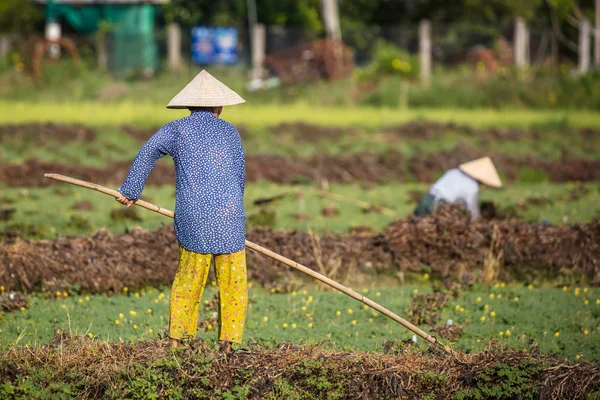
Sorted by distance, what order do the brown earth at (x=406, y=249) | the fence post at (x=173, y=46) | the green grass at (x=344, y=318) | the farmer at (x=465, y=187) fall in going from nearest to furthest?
the green grass at (x=344, y=318)
the brown earth at (x=406, y=249)
the farmer at (x=465, y=187)
the fence post at (x=173, y=46)

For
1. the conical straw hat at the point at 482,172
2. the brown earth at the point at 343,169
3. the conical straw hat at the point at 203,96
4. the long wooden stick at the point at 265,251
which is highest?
the conical straw hat at the point at 203,96

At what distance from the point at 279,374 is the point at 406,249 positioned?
452 cm

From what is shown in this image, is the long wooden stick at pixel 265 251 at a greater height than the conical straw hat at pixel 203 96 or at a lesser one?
A: lesser

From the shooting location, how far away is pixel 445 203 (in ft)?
37.7

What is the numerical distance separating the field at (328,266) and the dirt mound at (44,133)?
52 millimetres

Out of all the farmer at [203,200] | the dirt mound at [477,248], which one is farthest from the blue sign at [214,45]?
the farmer at [203,200]

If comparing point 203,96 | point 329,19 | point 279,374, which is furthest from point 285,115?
point 279,374

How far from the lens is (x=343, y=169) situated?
18.6 m

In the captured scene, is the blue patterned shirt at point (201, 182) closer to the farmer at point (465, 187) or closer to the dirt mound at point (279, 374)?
the dirt mound at point (279, 374)

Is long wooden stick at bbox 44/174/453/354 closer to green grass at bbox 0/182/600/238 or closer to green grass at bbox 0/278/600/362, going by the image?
green grass at bbox 0/278/600/362

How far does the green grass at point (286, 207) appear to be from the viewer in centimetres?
1307

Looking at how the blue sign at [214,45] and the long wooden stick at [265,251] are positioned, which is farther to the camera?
the blue sign at [214,45]

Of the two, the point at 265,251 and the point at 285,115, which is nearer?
the point at 265,251

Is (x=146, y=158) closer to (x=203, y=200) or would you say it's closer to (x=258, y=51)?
(x=203, y=200)
